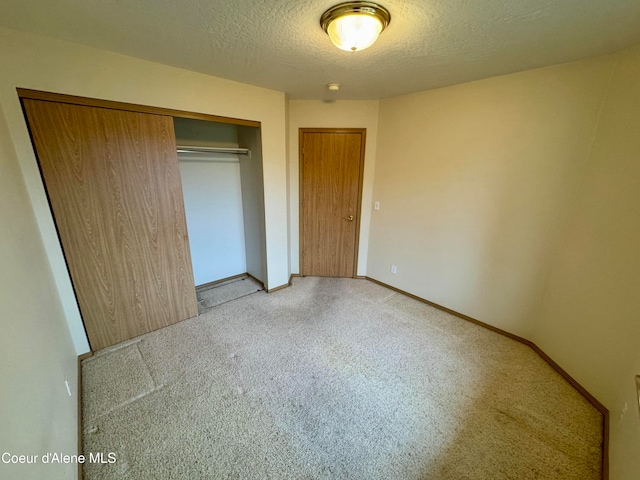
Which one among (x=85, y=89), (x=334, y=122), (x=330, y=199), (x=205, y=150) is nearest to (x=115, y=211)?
(x=85, y=89)

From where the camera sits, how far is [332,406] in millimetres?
1661

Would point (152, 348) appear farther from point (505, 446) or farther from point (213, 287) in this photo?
point (505, 446)

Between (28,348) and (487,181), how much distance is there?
3306 mm

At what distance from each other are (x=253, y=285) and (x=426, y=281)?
2250 mm

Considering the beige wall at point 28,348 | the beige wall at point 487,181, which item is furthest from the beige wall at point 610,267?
the beige wall at point 28,348

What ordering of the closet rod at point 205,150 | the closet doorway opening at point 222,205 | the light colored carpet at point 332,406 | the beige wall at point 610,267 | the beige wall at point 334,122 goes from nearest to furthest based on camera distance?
the light colored carpet at point 332,406
the beige wall at point 610,267
the closet rod at point 205,150
the closet doorway opening at point 222,205
the beige wall at point 334,122

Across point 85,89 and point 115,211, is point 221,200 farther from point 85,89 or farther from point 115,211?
point 85,89

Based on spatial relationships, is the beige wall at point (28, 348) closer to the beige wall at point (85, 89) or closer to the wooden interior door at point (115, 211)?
the beige wall at point (85, 89)

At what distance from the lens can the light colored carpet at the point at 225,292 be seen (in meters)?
2.90

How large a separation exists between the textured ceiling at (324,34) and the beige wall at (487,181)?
10.1 inches

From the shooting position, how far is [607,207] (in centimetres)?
166

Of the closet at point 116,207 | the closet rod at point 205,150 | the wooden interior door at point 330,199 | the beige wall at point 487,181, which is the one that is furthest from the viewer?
the wooden interior door at point 330,199

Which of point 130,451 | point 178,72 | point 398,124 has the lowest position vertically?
point 130,451

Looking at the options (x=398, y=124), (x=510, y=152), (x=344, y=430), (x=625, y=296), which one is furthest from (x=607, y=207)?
(x=344, y=430)
